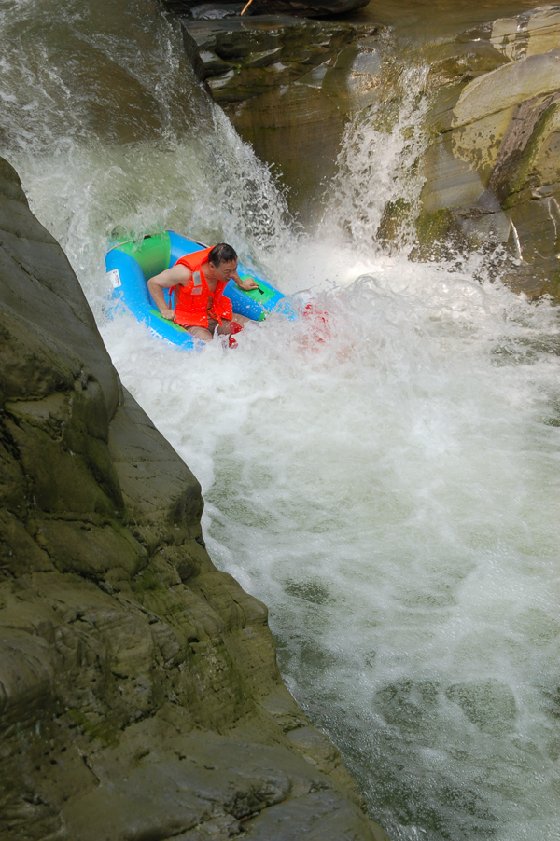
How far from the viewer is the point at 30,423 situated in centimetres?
219

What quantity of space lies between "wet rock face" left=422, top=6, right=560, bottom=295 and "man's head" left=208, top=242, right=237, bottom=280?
227cm

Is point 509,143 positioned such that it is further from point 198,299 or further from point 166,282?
point 166,282

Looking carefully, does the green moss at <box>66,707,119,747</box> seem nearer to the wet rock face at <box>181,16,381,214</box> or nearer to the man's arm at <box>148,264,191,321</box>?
the man's arm at <box>148,264,191,321</box>

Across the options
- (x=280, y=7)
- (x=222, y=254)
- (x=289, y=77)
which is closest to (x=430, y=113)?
(x=289, y=77)

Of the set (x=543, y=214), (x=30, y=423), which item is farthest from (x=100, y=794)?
(x=543, y=214)

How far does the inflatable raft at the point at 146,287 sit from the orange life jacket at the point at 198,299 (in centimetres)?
15

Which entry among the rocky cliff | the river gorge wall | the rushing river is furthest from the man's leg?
the rocky cliff

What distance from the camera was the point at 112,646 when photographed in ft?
6.67

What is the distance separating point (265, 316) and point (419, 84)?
Answer: 2.65 m

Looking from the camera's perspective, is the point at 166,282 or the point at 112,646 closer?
the point at 112,646

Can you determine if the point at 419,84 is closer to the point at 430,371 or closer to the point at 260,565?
the point at 430,371

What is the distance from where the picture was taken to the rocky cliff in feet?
5.69

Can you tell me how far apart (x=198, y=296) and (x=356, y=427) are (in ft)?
5.36

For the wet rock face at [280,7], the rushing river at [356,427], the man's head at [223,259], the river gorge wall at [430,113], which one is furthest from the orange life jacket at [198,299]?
the wet rock face at [280,7]
